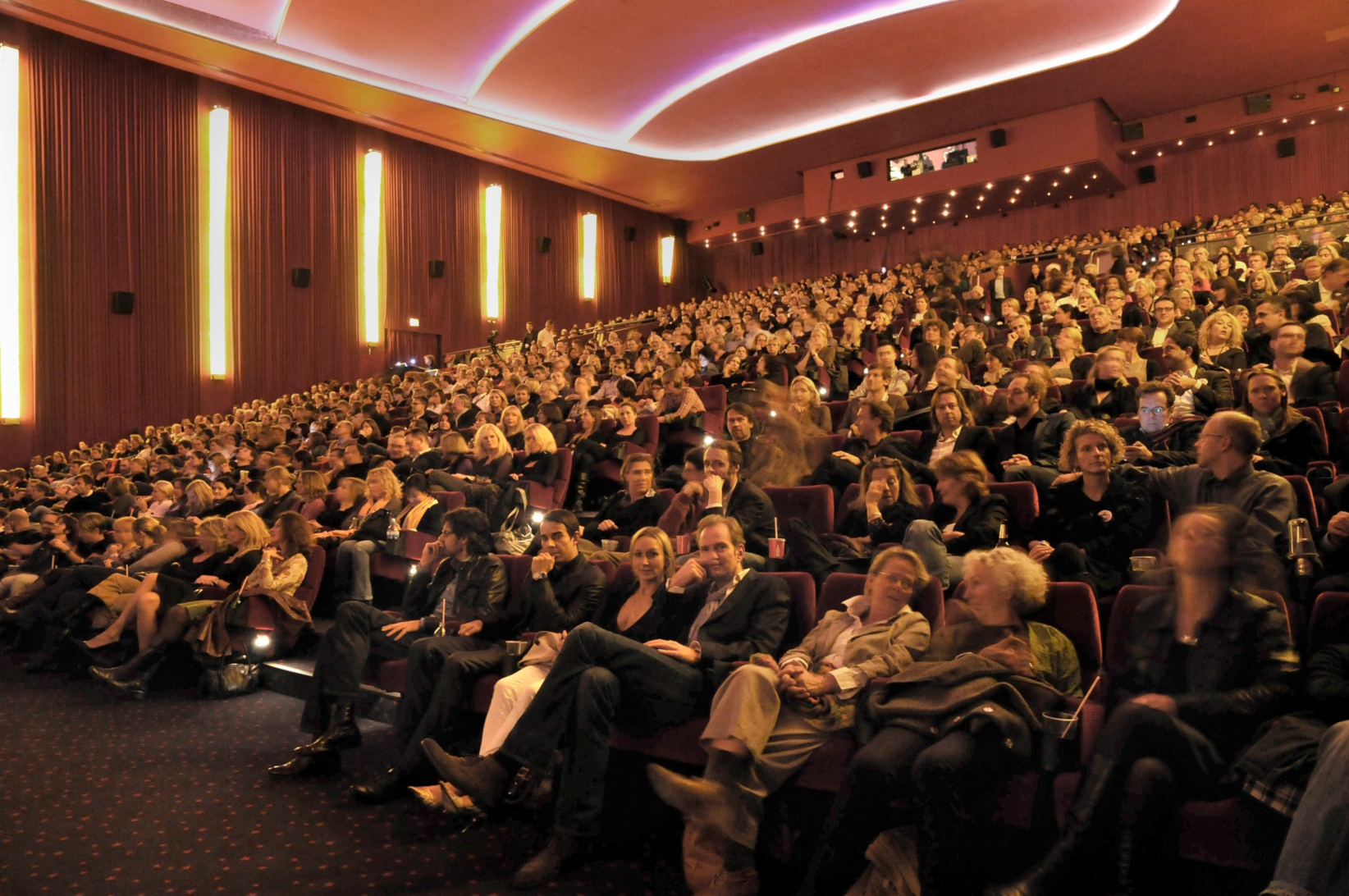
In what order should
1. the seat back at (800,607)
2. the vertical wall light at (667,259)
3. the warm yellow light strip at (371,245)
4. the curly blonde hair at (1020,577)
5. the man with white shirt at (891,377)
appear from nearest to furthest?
the curly blonde hair at (1020,577)
the seat back at (800,607)
the man with white shirt at (891,377)
the warm yellow light strip at (371,245)
the vertical wall light at (667,259)

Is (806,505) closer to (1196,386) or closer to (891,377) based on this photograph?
(1196,386)

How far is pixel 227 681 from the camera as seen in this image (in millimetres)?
3688

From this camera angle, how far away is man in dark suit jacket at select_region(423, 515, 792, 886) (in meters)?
2.08

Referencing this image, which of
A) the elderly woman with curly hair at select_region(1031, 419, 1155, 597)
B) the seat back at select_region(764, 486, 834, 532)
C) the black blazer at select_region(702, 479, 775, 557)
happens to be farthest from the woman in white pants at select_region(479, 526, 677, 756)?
the elderly woman with curly hair at select_region(1031, 419, 1155, 597)

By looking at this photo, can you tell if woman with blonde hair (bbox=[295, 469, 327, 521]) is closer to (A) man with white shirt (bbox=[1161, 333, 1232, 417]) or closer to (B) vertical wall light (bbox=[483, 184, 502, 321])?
(A) man with white shirt (bbox=[1161, 333, 1232, 417])

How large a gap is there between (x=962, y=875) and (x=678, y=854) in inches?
26.5

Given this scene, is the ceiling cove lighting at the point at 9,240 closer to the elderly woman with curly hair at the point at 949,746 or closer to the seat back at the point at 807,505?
A: the seat back at the point at 807,505

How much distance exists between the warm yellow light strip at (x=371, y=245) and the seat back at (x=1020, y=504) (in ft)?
35.8

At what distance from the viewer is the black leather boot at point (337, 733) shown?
272cm

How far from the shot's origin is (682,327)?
8484 mm

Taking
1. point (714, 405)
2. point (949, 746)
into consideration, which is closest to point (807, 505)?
point (949, 746)

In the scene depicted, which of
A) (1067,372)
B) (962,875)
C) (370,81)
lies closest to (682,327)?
(1067,372)

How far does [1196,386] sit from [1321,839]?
7.40 feet

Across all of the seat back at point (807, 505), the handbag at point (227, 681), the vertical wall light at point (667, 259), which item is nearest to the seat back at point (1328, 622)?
the seat back at point (807, 505)
